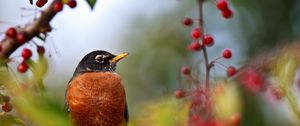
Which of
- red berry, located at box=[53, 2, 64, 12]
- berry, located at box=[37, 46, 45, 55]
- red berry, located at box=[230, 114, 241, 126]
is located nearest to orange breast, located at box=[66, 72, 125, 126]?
berry, located at box=[37, 46, 45, 55]

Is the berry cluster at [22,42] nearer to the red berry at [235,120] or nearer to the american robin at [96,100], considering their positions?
the american robin at [96,100]

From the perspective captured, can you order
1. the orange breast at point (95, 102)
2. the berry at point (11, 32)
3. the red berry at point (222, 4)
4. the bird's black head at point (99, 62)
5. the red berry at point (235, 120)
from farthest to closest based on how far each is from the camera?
the bird's black head at point (99, 62) < the orange breast at point (95, 102) < the red berry at point (222, 4) < the berry at point (11, 32) < the red berry at point (235, 120)

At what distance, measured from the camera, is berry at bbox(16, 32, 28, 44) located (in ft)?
8.46

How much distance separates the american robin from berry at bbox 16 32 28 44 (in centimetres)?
94

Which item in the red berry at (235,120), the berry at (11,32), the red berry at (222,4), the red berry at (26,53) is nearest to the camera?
the red berry at (235,120)

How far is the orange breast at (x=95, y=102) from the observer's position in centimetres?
370

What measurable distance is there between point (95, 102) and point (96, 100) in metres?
0.02

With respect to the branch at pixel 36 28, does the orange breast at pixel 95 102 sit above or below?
below

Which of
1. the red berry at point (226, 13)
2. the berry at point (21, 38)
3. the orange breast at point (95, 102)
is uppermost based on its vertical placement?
the berry at point (21, 38)

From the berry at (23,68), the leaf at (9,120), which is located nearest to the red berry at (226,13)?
the berry at (23,68)

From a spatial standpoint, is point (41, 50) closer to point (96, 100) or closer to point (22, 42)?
point (22, 42)

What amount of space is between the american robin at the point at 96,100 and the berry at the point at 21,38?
0.94 metres

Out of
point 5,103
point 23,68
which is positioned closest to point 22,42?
point 23,68

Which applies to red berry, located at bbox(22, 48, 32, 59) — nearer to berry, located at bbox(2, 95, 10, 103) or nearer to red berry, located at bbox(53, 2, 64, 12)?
red berry, located at bbox(53, 2, 64, 12)
